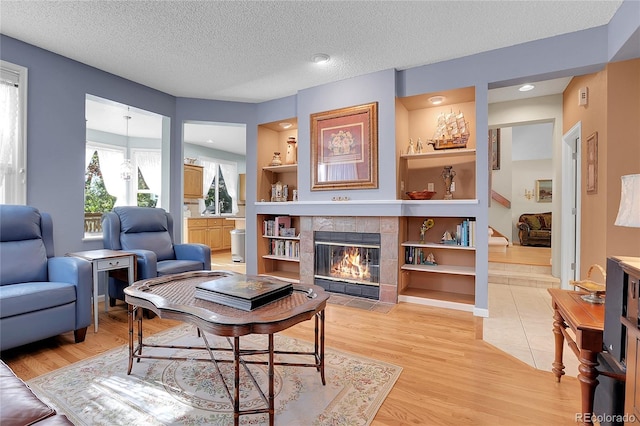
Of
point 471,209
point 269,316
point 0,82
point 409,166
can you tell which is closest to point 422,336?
point 471,209

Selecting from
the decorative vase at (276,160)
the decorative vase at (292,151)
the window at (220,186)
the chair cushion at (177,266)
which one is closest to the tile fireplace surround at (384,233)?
the decorative vase at (292,151)

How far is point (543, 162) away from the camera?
9141mm

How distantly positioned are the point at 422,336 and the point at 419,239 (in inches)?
58.8

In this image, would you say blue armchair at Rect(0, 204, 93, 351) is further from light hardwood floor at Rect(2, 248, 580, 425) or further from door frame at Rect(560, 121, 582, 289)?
door frame at Rect(560, 121, 582, 289)

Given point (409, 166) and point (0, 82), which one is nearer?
point (0, 82)

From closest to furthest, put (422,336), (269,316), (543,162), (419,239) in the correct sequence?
(269,316) → (422,336) → (419,239) → (543,162)

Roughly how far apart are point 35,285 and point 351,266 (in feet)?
9.78

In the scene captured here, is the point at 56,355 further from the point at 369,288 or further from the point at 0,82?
the point at 369,288

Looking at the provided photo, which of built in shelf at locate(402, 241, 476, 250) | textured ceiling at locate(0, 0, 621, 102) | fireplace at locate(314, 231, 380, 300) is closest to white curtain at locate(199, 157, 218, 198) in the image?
textured ceiling at locate(0, 0, 621, 102)

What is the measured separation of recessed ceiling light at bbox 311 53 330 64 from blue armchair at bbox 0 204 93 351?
2.81 meters

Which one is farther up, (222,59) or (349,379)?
(222,59)

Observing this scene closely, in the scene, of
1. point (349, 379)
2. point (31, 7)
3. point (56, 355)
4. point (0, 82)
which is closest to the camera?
point (349, 379)

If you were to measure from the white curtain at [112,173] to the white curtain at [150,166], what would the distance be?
33 centimetres

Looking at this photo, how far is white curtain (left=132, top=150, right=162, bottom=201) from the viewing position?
6844mm
